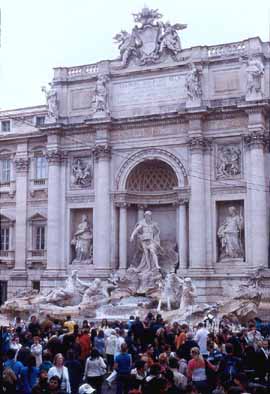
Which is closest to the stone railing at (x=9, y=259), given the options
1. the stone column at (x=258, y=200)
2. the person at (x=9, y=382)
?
the stone column at (x=258, y=200)

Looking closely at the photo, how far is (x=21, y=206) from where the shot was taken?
3578 cm

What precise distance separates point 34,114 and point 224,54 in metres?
12.4

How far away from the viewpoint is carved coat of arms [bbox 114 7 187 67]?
32156 millimetres

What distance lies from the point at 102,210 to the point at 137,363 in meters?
21.5

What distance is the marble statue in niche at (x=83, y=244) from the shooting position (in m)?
32.8

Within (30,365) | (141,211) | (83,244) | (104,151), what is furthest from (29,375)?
(141,211)

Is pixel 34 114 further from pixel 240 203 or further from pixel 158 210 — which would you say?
pixel 240 203

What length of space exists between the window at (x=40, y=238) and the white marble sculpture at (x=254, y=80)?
14.2 meters

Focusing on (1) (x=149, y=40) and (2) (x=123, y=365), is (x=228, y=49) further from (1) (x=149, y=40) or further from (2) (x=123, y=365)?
(2) (x=123, y=365)

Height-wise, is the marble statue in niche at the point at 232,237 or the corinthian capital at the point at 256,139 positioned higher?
the corinthian capital at the point at 256,139

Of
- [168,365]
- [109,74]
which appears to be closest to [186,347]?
[168,365]

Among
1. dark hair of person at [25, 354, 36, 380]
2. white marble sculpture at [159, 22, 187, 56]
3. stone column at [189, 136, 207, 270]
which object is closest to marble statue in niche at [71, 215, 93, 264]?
stone column at [189, 136, 207, 270]

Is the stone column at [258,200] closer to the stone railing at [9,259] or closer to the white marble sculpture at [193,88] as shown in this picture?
the white marble sculpture at [193,88]

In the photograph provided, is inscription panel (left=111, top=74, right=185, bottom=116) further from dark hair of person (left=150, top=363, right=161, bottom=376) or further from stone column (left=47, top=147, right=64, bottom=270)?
dark hair of person (left=150, top=363, right=161, bottom=376)
